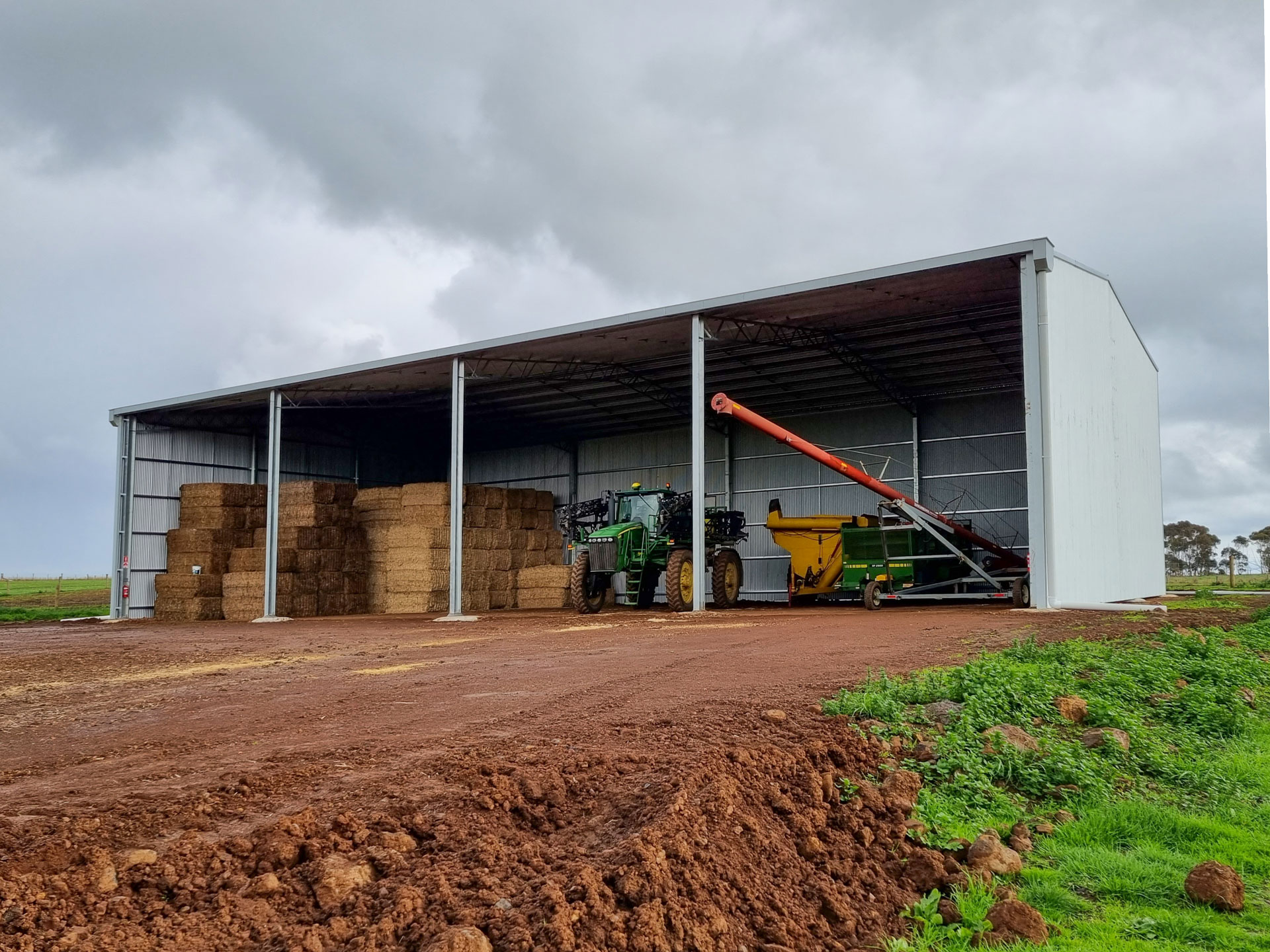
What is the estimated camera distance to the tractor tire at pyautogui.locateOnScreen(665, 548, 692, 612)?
69.2ft

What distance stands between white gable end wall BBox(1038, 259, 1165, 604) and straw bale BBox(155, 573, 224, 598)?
21217mm

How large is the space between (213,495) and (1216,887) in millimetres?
27389

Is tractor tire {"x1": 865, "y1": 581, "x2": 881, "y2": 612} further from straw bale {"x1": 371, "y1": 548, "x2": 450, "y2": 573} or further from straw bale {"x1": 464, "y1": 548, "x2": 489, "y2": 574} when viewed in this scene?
straw bale {"x1": 371, "y1": 548, "x2": 450, "y2": 573}

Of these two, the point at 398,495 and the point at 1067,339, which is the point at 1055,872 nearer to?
the point at 1067,339

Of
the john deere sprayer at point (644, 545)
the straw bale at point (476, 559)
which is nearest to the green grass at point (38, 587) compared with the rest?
the straw bale at point (476, 559)

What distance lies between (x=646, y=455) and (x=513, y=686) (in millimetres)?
24018

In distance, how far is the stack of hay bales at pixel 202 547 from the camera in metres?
27.1

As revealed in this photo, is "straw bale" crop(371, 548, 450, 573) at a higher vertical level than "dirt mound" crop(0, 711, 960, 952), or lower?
higher

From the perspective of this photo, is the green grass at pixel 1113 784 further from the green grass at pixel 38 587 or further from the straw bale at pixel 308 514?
the green grass at pixel 38 587

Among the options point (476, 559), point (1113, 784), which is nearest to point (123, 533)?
point (476, 559)

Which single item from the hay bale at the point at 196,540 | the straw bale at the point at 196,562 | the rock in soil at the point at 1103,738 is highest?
the hay bale at the point at 196,540

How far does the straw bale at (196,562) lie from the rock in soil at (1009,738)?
82.0 feet

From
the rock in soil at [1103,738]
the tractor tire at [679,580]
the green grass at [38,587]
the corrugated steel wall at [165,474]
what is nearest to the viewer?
the rock in soil at [1103,738]

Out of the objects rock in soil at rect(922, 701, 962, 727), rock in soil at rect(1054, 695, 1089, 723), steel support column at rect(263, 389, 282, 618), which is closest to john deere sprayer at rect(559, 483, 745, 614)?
steel support column at rect(263, 389, 282, 618)
